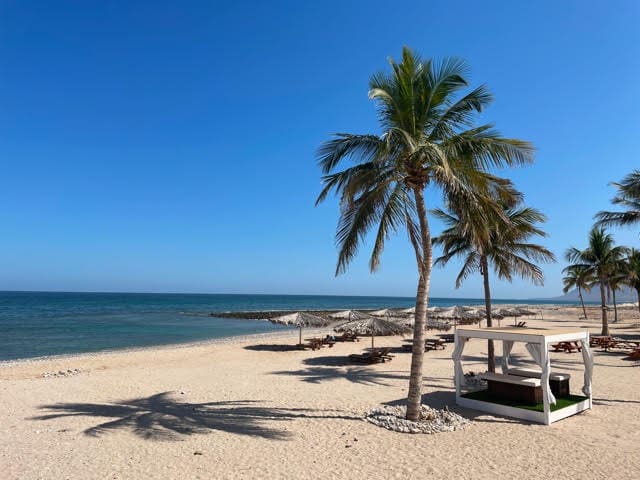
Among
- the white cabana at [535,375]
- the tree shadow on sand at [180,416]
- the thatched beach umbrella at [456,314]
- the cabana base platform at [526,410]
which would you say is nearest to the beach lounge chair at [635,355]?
the white cabana at [535,375]

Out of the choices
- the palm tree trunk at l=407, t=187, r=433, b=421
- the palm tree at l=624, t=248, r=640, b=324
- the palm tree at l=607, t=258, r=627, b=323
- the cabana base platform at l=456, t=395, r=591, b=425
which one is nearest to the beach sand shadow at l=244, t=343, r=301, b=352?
the cabana base platform at l=456, t=395, r=591, b=425

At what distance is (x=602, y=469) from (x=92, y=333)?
34499 millimetres

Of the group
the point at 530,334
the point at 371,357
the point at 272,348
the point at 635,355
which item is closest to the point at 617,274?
the point at 635,355

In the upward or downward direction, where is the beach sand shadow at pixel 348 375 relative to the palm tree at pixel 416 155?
downward

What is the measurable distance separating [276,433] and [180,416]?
7.75 ft

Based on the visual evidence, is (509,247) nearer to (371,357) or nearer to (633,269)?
(371,357)

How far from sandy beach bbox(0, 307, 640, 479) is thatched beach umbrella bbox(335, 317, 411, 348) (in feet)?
15.7

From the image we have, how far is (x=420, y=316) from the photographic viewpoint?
7.82 m

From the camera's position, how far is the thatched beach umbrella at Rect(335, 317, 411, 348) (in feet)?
60.5

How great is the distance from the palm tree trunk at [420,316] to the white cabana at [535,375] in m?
1.68

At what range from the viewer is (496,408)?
28.6ft

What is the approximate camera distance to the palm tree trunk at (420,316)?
7828 mm

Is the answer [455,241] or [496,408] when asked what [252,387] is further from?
[455,241]

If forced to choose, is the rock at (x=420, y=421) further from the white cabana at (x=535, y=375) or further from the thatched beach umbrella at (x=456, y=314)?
the thatched beach umbrella at (x=456, y=314)
